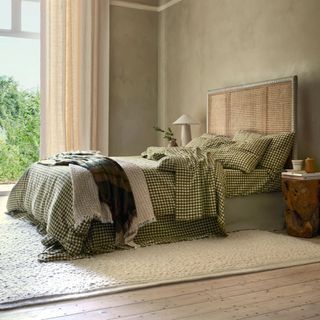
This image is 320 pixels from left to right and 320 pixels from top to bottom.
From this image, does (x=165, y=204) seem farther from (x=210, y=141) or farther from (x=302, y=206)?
(x=210, y=141)

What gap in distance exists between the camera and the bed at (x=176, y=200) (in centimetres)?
314

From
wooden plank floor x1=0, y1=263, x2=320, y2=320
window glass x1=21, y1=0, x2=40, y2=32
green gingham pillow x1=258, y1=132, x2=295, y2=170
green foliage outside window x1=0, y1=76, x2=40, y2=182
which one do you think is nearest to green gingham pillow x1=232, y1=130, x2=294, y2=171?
green gingham pillow x1=258, y1=132, x2=295, y2=170

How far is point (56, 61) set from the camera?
6.15 meters

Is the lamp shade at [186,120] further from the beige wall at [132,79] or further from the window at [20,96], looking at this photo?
the window at [20,96]

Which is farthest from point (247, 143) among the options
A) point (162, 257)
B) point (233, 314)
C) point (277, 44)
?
point (233, 314)

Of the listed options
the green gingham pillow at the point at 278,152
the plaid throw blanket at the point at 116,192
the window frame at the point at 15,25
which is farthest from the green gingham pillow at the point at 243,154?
the window frame at the point at 15,25

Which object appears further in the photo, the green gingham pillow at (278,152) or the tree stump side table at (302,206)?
the green gingham pillow at (278,152)

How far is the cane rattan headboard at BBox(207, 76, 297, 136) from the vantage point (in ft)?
13.7

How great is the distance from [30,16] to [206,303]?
5401 mm

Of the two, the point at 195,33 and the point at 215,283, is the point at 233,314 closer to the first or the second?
the point at 215,283

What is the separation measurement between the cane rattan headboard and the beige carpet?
46.6 inches

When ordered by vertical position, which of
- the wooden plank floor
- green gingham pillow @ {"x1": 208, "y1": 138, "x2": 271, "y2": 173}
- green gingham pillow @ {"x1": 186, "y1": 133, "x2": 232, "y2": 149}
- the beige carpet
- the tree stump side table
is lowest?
the wooden plank floor

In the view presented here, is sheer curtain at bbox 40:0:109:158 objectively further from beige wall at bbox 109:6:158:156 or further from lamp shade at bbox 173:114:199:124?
lamp shade at bbox 173:114:199:124

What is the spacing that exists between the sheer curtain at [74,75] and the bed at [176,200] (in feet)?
6.14
